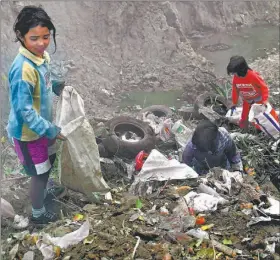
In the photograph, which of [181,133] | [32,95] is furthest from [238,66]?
[32,95]

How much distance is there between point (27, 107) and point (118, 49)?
652 centimetres

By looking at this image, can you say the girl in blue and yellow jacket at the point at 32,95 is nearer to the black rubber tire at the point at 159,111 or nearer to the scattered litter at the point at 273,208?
the scattered litter at the point at 273,208

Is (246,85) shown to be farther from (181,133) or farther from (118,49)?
(118,49)

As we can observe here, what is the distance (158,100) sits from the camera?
8.75 m

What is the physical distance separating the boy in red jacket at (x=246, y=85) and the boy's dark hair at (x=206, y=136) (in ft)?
4.97

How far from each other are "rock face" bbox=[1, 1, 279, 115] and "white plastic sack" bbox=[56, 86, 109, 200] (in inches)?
153

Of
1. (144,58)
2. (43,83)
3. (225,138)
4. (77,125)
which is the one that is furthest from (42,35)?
(144,58)

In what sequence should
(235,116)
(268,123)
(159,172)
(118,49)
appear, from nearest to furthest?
1. (159,172)
2. (268,123)
3. (235,116)
4. (118,49)

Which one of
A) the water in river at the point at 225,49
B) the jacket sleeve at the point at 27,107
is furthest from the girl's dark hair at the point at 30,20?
the water in river at the point at 225,49

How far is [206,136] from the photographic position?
4500 millimetres

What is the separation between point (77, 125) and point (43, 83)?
0.53 meters

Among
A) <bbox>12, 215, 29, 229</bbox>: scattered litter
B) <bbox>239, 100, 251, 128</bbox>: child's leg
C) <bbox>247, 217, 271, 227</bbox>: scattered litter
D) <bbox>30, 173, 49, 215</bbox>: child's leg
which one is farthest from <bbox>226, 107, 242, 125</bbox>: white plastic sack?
<bbox>12, 215, 29, 229</bbox>: scattered litter

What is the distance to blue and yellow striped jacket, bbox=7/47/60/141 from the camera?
3.51 m

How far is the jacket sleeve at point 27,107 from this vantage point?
138 inches
